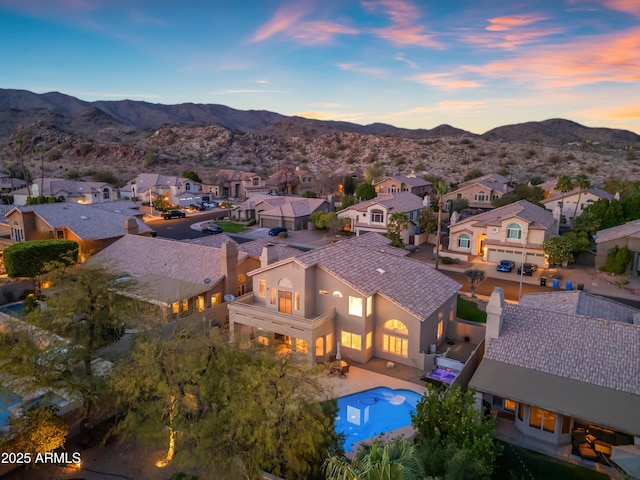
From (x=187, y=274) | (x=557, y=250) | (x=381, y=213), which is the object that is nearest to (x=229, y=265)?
(x=187, y=274)

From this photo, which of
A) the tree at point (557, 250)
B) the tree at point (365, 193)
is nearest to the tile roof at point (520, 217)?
the tree at point (557, 250)

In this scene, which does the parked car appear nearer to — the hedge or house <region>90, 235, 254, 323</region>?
the hedge

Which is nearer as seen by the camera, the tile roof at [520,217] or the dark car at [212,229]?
the tile roof at [520,217]

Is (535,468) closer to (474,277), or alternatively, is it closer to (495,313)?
(495,313)

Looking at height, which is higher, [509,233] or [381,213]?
[381,213]

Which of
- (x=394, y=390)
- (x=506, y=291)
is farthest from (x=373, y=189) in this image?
(x=394, y=390)

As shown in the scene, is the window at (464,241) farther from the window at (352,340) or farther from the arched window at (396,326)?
the window at (352,340)

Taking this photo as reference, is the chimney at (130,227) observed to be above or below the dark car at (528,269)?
above

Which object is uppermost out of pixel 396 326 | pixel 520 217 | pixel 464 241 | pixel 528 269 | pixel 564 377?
pixel 520 217
